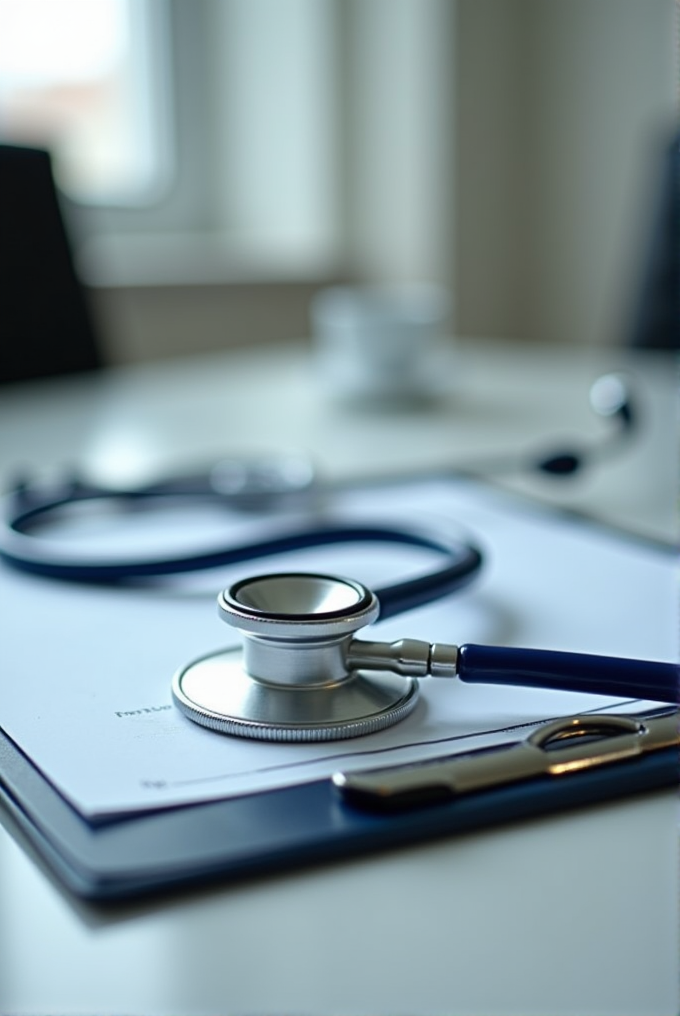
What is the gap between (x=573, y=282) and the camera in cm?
266

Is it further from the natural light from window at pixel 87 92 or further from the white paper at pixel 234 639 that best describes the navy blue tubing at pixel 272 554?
the natural light from window at pixel 87 92

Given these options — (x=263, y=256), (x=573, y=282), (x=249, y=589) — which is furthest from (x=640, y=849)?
(x=573, y=282)

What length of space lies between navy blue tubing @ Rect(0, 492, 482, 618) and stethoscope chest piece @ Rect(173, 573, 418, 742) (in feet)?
0.21

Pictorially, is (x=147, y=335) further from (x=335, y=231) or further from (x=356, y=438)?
(x=356, y=438)

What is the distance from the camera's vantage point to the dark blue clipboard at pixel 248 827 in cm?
30

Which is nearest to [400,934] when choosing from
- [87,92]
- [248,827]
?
[248,827]

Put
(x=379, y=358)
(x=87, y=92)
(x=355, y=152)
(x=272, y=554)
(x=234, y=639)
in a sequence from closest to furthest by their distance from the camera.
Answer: (x=234, y=639) → (x=272, y=554) → (x=379, y=358) → (x=87, y=92) → (x=355, y=152)

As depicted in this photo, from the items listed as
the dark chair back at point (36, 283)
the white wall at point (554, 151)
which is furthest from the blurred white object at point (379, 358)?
the white wall at point (554, 151)

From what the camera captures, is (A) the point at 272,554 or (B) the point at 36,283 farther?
(B) the point at 36,283

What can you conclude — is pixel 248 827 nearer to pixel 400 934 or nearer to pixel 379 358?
pixel 400 934

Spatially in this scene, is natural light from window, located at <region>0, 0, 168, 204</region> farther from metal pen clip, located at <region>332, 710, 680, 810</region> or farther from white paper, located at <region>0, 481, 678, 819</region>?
metal pen clip, located at <region>332, 710, 680, 810</region>

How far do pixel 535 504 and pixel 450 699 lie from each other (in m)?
0.38

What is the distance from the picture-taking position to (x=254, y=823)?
33cm

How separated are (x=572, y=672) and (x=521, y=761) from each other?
0.16 ft
